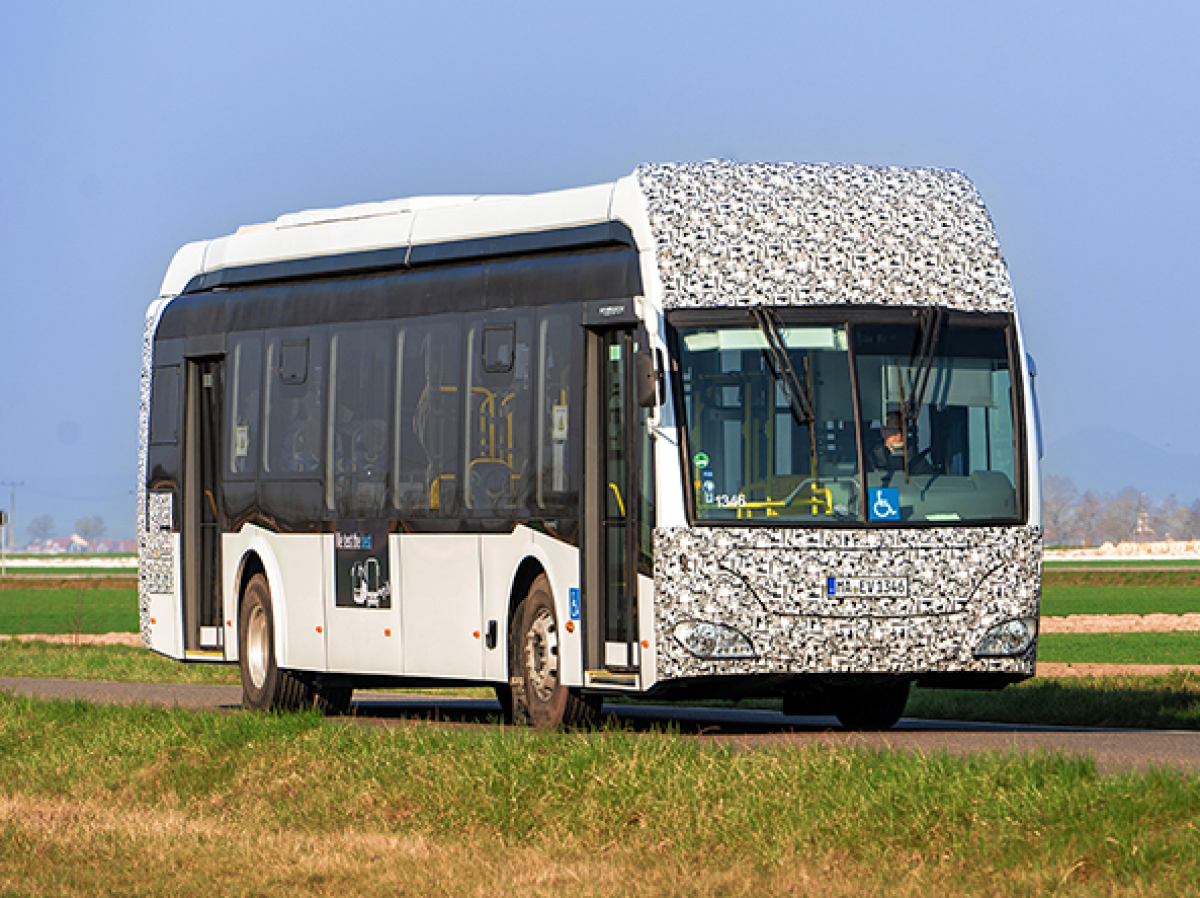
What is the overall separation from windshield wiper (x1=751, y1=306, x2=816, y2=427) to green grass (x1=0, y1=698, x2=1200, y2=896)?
9.38 feet

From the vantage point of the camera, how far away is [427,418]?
17.9 m

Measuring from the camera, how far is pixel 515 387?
1706 cm

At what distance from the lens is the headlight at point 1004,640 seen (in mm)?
15555

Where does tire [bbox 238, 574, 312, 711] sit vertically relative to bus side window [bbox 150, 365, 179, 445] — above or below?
below

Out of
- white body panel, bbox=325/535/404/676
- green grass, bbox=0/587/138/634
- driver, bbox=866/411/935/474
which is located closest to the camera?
driver, bbox=866/411/935/474

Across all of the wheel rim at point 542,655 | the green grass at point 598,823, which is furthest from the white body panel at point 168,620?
the green grass at point 598,823

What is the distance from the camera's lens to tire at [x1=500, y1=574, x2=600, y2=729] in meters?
16.5

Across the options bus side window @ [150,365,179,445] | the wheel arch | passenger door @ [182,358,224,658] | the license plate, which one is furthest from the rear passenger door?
the license plate

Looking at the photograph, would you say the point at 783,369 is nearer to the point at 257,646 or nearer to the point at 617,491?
the point at 617,491

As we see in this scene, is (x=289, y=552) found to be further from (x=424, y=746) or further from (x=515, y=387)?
(x=424, y=746)

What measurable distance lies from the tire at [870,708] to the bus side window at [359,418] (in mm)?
3975

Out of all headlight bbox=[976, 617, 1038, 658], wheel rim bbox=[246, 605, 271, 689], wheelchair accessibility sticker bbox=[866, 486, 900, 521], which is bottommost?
wheel rim bbox=[246, 605, 271, 689]

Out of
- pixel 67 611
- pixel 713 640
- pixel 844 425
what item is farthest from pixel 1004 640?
pixel 67 611

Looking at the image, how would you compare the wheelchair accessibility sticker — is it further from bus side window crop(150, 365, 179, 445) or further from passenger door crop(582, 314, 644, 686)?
bus side window crop(150, 365, 179, 445)
